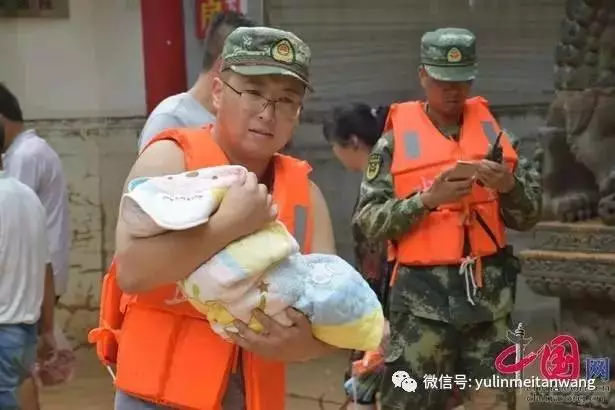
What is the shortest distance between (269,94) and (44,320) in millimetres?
2481

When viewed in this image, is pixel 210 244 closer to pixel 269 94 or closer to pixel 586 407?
A: pixel 269 94

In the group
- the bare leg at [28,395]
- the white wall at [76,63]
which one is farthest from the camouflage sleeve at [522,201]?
the white wall at [76,63]

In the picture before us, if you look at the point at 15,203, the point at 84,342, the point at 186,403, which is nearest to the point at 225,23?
the point at 15,203

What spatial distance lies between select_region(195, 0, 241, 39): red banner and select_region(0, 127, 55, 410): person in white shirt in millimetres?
2227

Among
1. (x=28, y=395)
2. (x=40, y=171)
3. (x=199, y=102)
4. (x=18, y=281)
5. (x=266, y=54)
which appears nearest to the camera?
(x=266, y=54)

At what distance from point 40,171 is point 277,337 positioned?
329 cm

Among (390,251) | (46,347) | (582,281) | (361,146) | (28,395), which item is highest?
(361,146)

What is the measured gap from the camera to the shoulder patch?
3.44 m

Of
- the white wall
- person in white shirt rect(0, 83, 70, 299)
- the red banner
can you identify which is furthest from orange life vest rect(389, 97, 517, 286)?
the white wall

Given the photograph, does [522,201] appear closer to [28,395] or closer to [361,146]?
[361,146]

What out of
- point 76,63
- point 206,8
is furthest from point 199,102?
point 76,63

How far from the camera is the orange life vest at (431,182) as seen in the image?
3309 millimetres

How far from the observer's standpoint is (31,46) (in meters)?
6.08

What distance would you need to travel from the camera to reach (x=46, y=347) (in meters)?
4.08
